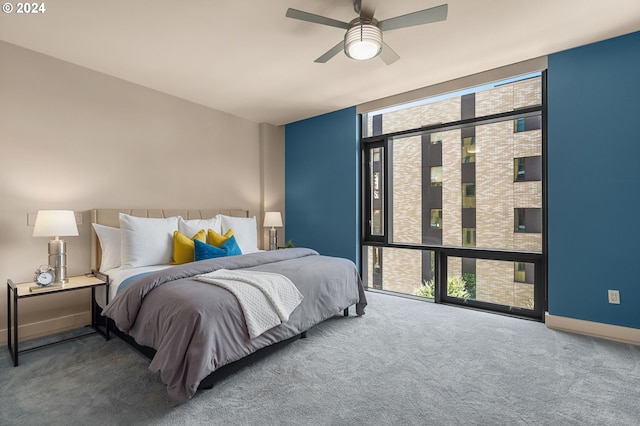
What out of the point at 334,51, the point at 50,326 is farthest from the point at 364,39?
the point at 50,326

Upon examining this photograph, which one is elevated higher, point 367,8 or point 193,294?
point 367,8

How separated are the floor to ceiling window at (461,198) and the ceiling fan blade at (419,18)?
1.89m

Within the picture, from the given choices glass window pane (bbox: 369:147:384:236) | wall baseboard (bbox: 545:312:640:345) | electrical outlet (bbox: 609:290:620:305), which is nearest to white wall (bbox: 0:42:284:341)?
glass window pane (bbox: 369:147:384:236)

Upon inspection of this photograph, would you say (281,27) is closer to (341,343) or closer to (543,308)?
(341,343)

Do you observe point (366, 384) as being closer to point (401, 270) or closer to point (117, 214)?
point (401, 270)

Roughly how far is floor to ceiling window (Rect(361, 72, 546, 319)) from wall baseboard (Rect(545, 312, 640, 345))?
0.81ft

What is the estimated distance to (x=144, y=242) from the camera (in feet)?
10.1

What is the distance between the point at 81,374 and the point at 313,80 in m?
3.32

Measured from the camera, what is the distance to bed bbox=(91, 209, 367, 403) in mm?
1830

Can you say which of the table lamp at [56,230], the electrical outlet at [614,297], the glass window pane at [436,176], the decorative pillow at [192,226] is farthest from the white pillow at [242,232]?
the electrical outlet at [614,297]

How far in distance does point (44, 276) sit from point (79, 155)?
A: 1.25 m

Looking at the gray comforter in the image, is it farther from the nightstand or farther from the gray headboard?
the gray headboard

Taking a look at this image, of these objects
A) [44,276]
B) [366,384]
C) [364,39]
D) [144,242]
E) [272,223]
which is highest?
[364,39]

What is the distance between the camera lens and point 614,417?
5.63 ft
